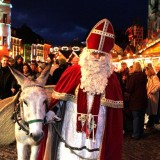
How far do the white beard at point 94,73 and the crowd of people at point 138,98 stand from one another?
573 cm

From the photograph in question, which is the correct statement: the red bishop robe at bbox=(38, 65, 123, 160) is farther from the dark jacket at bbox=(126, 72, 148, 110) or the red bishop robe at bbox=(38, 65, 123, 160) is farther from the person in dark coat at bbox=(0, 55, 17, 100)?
the dark jacket at bbox=(126, 72, 148, 110)

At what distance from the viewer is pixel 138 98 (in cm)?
1080

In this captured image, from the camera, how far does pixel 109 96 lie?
506cm

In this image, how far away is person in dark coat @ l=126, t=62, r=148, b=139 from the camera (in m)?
10.8

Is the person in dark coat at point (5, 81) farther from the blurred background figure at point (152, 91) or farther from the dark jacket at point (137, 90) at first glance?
the blurred background figure at point (152, 91)

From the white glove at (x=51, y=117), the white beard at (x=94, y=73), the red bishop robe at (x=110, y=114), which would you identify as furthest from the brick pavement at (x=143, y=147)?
the white glove at (x=51, y=117)

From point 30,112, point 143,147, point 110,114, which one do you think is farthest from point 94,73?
point 143,147

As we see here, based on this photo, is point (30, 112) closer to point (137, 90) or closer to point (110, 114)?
point (110, 114)

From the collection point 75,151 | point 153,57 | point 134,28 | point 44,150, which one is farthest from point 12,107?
point 134,28

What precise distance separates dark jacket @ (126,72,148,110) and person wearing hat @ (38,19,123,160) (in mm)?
5638

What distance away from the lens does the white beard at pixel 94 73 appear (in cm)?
502

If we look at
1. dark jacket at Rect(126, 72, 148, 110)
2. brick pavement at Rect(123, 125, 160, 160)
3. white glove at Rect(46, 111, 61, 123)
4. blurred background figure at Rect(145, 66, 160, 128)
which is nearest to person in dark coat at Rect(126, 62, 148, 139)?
dark jacket at Rect(126, 72, 148, 110)

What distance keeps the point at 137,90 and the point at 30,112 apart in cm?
674

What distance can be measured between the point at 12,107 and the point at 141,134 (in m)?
6.11
